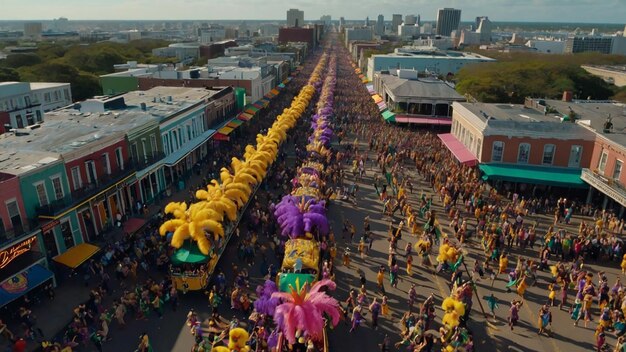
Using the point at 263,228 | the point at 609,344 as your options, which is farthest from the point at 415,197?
the point at 609,344

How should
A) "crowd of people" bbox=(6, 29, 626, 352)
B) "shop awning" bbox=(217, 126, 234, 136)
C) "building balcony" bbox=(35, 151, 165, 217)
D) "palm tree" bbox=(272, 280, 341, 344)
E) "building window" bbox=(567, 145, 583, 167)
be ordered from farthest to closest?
"shop awning" bbox=(217, 126, 234, 136)
"building window" bbox=(567, 145, 583, 167)
"building balcony" bbox=(35, 151, 165, 217)
"crowd of people" bbox=(6, 29, 626, 352)
"palm tree" bbox=(272, 280, 341, 344)

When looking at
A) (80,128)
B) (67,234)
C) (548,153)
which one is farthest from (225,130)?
(548,153)

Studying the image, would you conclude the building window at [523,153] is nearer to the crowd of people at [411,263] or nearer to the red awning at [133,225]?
the crowd of people at [411,263]

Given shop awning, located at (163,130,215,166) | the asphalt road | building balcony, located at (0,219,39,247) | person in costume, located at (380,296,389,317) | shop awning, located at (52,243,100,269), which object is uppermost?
building balcony, located at (0,219,39,247)

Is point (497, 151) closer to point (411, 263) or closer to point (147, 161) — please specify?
point (411, 263)

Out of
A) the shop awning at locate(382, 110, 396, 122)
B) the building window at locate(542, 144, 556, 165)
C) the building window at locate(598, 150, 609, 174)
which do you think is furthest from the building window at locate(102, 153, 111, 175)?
the shop awning at locate(382, 110, 396, 122)

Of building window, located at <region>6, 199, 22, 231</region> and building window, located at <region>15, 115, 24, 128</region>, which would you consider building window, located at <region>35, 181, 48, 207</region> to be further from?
building window, located at <region>15, 115, 24, 128</region>
